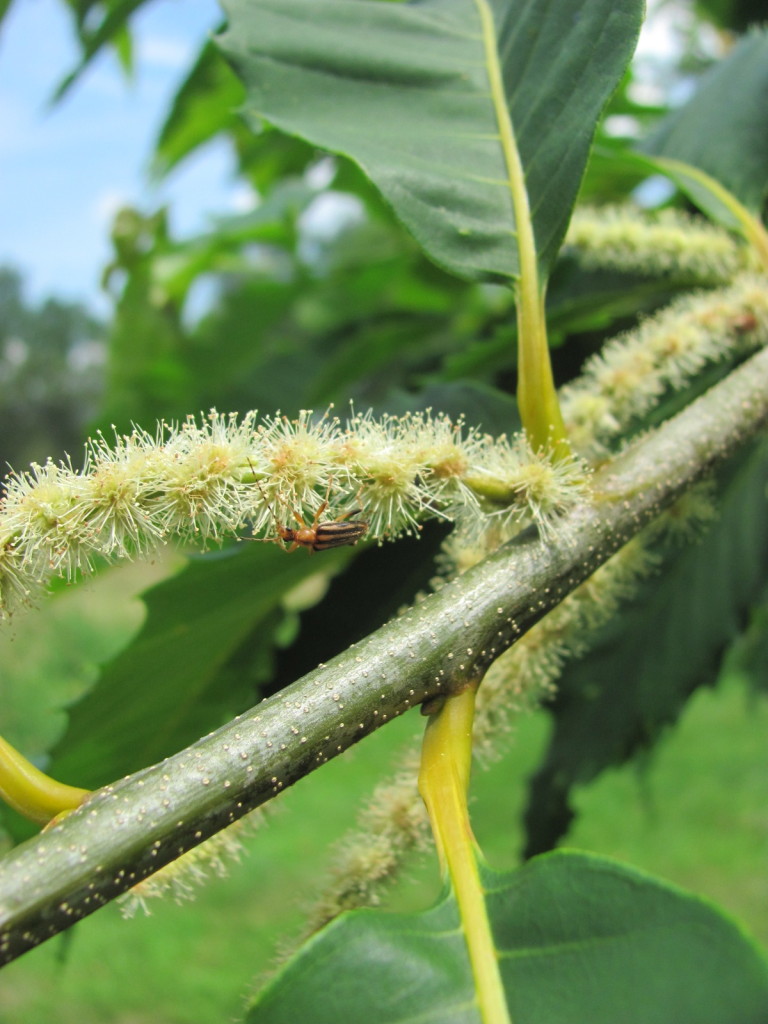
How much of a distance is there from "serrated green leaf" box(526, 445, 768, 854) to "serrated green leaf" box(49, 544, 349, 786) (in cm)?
79

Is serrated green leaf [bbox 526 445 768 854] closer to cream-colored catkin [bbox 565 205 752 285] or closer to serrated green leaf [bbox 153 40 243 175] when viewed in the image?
cream-colored catkin [bbox 565 205 752 285]

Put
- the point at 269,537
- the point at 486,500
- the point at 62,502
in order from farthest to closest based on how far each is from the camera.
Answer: the point at 269,537
the point at 486,500
the point at 62,502

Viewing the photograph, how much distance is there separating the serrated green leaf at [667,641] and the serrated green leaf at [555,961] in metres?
1.15

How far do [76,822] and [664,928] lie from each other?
1.60 feet

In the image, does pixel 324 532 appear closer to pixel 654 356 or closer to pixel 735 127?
pixel 654 356

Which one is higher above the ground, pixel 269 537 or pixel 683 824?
pixel 269 537

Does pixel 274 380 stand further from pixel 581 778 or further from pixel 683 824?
pixel 683 824

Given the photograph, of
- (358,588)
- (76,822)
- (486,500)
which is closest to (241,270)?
(358,588)

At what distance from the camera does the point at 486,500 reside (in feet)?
3.50

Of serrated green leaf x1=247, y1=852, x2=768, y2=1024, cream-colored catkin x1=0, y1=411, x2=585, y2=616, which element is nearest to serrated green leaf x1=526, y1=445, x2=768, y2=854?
cream-colored catkin x1=0, y1=411, x2=585, y2=616

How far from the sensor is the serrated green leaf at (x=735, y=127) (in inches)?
73.0

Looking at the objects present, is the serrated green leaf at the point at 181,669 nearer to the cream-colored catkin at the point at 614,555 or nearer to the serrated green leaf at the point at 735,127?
the cream-colored catkin at the point at 614,555

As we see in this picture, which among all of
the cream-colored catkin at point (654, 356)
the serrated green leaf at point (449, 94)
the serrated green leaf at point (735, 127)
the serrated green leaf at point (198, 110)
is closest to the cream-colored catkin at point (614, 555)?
the cream-colored catkin at point (654, 356)

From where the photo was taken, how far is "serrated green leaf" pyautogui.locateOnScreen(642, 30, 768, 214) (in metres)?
1.85
